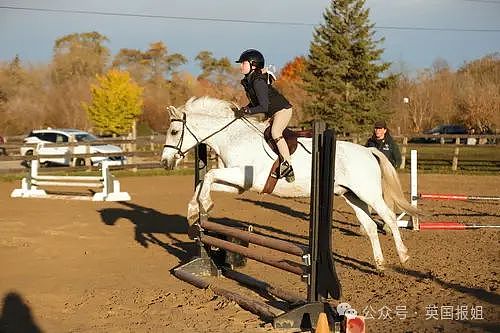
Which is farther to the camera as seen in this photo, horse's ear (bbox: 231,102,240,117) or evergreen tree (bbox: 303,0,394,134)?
evergreen tree (bbox: 303,0,394,134)

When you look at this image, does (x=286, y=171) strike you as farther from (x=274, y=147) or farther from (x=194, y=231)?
(x=194, y=231)

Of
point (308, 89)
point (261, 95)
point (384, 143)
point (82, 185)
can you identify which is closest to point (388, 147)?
point (384, 143)

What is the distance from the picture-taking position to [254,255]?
6570mm

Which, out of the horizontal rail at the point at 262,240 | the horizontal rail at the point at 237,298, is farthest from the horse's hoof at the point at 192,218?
the horizontal rail at the point at 237,298

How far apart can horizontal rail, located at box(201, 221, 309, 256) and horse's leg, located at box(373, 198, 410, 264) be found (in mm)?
2103

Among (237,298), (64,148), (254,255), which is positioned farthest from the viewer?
(64,148)

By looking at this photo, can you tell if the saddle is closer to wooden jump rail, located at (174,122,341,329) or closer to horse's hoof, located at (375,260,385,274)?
wooden jump rail, located at (174,122,341,329)

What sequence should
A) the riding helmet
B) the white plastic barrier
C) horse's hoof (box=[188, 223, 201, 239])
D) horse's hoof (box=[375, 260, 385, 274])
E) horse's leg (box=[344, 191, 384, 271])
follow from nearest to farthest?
the riding helmet < horse's hoof (box=[188, 223, 201, 239]) < horse's hoof (box=[375, 260, 385, 274]) < horse's leg (box=[344, 191, 384, 271]) < the white plastic barrier

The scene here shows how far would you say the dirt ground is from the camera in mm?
5738

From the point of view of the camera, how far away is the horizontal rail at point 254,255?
5.86 m

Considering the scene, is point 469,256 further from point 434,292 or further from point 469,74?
point 469,74

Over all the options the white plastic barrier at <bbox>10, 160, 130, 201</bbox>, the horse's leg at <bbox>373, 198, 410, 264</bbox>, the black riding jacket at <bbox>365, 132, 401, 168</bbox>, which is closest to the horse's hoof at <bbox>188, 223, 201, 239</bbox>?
the horse's leg at <bbox>373, 198, 410, 264</bbox>

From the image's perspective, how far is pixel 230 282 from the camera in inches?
299

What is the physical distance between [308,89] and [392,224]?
36235 millimetres
